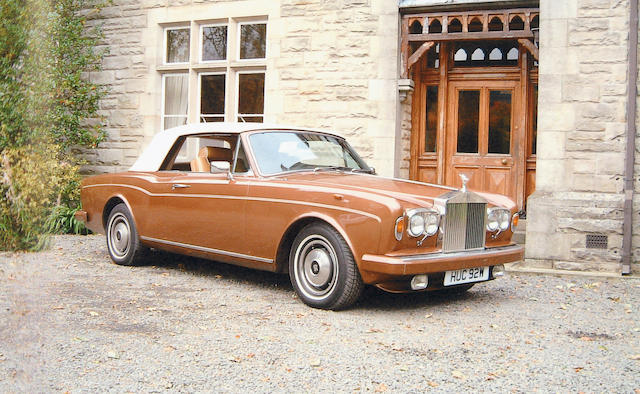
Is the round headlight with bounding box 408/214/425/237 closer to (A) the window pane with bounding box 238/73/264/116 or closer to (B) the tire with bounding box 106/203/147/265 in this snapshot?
(B) the tire with bounding box 106/203/147/265

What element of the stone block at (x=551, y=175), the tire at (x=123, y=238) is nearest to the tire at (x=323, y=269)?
the tire at (x=123, y=238)

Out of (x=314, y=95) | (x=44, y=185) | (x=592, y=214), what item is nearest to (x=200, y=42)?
(x=314, y=95)

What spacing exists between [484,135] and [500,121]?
0.30 metres

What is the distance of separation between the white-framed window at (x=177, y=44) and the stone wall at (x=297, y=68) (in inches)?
6.2

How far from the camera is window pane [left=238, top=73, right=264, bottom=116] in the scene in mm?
11031

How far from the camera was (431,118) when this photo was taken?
10.4 m

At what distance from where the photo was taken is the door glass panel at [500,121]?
9.94m

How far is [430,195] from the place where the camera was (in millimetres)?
5695

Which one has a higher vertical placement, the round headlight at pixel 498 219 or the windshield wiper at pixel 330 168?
the windshield wiper at pixel 330 168

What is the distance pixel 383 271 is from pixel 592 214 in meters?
4.32

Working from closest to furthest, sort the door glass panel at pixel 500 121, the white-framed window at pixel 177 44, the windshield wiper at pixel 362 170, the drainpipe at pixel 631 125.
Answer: the windshield wiper at pixel 362 170 → the drainpipe at pixel 631 125 → the door glass panel at pixel 500 121 → the white-framed window at pixel 177 44

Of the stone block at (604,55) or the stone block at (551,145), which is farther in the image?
the stone block at (551,145)

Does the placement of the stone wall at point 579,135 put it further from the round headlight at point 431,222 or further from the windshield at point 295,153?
the round headlight at point 431,222

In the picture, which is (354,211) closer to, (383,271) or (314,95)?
(383,271)
